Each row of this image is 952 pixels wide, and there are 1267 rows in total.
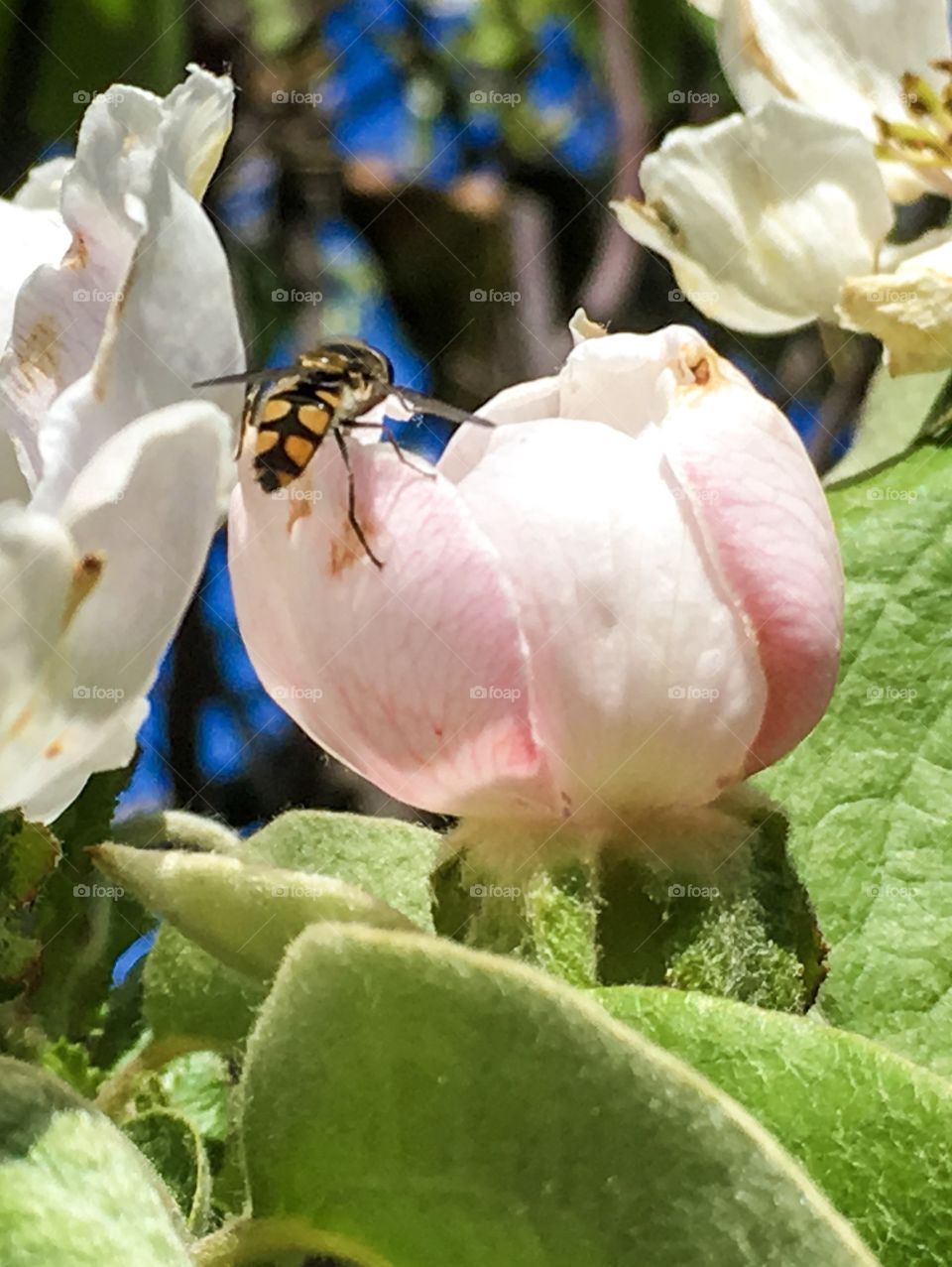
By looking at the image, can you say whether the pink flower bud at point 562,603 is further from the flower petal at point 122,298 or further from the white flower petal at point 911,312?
the white flower petal at point 911,312

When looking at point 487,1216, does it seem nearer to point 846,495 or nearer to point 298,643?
point 298,643

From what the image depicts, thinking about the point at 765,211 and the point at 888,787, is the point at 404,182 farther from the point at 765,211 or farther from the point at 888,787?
the point at 888,787

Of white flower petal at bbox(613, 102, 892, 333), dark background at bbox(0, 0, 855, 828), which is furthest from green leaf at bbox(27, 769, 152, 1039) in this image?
dark background at bbox(0, 0, 855, 828)

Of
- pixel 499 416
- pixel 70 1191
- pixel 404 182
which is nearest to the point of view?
pixel 70 1191

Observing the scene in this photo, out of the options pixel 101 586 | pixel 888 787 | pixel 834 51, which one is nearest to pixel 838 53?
pixel 834 51

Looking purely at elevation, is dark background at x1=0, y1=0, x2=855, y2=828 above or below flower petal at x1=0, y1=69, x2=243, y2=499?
below

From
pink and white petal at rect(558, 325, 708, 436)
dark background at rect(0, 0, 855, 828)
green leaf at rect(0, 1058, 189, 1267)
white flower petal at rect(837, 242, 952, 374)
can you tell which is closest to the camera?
green leaf at rect(0, 1058, 189, 1267)

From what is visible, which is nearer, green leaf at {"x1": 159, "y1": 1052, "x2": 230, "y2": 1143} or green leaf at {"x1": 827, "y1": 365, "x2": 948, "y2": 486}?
green leaf at {"x1": 159, "y1": 1052, "x2": 230, "y2": 1143}

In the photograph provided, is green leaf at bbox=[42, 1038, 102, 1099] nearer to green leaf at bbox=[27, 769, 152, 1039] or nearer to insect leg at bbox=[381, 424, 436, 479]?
green leaf at bbox=[27, 769, 152, 1039]
